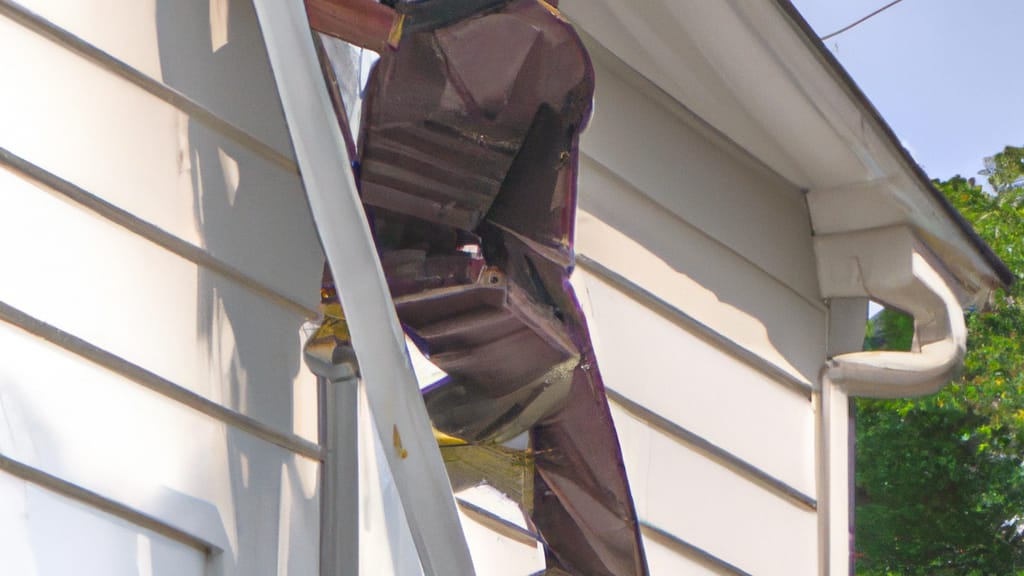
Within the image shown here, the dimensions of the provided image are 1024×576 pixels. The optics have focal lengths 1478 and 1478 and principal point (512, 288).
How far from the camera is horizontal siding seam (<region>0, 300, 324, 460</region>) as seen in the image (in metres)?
1.85

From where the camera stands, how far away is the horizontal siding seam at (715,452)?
329 centimetres

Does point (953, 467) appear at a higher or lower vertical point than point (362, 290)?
higher

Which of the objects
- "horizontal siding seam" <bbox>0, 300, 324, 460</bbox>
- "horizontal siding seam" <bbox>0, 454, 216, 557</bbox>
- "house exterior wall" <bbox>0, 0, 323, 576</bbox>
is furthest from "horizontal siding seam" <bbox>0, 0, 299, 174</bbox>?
"horizontal siding seam" <bbox>0, 454, 216, 557</bbox>

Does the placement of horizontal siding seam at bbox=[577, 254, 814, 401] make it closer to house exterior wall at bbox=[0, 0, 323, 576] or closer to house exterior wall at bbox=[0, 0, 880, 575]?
house exterior wall at bbox=[0, 0, 880, 575]

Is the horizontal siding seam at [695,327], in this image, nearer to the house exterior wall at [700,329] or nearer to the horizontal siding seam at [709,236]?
the house exterior wall at [700,329]

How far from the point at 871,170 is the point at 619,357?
94 cm

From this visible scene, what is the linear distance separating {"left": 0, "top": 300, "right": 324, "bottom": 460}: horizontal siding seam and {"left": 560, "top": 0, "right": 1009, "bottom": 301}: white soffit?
143 centimetres

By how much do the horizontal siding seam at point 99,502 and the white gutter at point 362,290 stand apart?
320 mm

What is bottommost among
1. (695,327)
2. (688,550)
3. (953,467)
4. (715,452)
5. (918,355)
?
(688,550)

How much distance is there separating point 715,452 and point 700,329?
30 cm

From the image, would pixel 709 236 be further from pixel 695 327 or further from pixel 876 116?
Answer: pixel 876 116

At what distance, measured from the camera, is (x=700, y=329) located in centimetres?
356

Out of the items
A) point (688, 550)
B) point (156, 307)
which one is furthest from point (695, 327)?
point (156, 307)

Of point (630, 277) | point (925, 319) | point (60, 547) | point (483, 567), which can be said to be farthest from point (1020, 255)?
point (60, 547)
